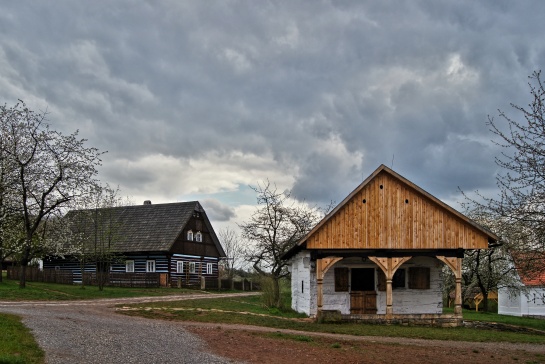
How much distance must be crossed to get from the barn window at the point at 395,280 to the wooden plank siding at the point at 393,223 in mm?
2526

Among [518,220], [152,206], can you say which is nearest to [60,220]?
[152,206]

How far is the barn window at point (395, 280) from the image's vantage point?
81.2 feet

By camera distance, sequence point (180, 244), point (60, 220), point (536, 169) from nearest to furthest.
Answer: point (536, 169) → point (60, 220) → point (180, 244)

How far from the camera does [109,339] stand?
1370cm

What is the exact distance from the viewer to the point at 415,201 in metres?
23.3

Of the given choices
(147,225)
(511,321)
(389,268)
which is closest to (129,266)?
(147,225)

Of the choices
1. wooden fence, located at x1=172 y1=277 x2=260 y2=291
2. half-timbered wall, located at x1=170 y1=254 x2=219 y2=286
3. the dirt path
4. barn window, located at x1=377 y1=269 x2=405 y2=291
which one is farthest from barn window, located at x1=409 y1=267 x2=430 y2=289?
half-timbered wall, located at x1=170 y1=254 x2=219 y2=286

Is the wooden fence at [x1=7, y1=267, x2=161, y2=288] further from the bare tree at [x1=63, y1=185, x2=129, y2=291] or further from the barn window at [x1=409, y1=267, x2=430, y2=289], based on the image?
the barn window at [x1=409, y1=267, x2=430, y2=289]

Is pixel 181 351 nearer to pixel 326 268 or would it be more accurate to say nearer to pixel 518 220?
pixel 518 220

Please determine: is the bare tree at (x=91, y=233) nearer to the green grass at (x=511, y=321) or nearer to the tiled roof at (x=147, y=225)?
the tiled roof at (x=147, y=225)

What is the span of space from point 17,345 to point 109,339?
2514 millimetres

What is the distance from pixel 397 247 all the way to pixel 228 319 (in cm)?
761

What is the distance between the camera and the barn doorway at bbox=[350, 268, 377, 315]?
24.5 m

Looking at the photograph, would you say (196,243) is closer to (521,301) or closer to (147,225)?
(147,225)
